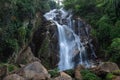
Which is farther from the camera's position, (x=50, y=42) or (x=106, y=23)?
(x=50, y=42)

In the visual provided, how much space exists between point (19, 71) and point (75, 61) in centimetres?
993

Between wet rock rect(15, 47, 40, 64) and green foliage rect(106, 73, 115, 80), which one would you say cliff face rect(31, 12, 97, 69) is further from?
green foliage rect(106, 73, 115, 80)

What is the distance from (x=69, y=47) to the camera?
2720cm

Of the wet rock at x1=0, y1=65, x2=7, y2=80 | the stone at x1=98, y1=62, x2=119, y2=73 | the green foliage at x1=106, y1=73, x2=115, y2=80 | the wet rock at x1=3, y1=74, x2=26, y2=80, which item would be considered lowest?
the green foliage at x1=106, y1=73, x2=115, y2=80

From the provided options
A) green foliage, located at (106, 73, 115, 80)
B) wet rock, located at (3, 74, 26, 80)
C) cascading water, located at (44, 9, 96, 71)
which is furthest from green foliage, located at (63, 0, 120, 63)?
wet rock, located at (3, 74, 26, 80)

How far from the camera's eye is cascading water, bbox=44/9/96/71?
1021 inches

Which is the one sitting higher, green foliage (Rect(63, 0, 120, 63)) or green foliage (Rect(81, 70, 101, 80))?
Answer: green foliage (Rect(63, 0, 120, 63))

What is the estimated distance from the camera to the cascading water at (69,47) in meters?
25.9

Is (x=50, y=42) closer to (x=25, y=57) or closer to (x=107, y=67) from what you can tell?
(x=25, y=57)

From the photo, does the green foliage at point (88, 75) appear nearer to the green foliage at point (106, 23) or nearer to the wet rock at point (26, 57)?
the green foliage at point (106, 23)

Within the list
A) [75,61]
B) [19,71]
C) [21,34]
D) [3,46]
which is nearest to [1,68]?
[19,71]

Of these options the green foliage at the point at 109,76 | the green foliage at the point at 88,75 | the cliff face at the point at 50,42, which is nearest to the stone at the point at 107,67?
the green foliage at the point at 109,76

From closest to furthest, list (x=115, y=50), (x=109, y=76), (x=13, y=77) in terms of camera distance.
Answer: (x=13, y=77)
(x=109, y=76)
(x=115, y=50)

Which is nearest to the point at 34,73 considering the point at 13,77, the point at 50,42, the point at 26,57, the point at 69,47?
the point at 13,77
